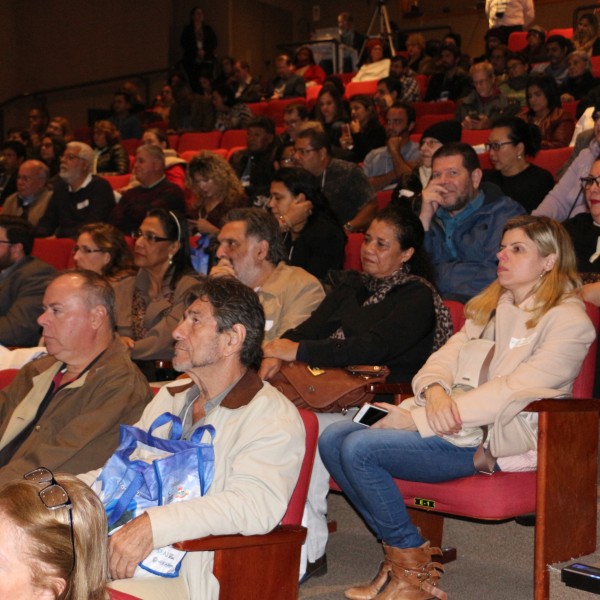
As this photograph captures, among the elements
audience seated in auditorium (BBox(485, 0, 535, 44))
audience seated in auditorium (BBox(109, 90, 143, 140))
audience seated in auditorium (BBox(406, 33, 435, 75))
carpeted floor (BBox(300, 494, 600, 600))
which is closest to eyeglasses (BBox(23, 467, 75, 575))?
carpeted floor (BBox(300, 494, 600, 600))

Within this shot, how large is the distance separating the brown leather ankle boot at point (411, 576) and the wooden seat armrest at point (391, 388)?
19.5 inches

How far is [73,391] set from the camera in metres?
2.62

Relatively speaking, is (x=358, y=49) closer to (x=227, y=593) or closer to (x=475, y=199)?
(x=475, y=199)

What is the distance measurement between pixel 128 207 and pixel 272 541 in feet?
13.5

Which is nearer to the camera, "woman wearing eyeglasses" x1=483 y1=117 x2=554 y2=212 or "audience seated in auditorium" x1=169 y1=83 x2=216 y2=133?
"woman wearing eyeglasses" x1=483 y1=117 x2=554 y2=212

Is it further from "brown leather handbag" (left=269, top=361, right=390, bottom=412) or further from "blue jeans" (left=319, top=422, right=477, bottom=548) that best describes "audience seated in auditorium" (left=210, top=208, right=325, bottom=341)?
"blue jeans" (left=319, top=422, right=477, bottom=548)

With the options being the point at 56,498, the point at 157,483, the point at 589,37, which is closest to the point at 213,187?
the point at 157,483

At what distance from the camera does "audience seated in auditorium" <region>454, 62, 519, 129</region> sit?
7.00m

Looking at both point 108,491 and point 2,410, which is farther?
point 2,410

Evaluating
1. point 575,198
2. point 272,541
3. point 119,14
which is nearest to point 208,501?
point 272,541

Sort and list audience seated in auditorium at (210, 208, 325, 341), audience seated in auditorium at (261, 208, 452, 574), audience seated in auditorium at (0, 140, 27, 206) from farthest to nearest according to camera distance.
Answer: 1. audience seated in auditorium at (0, 140, 27, 206)
2. audience seated in auditorium at (210, 208, 325, 341)
3. audience seated in auditorium at (261, 208, 452, 574)

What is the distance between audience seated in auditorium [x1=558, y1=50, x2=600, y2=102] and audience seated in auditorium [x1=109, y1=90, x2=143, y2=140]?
478cm

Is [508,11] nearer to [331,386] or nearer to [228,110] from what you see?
[331,386]

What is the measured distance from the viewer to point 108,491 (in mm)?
2043
